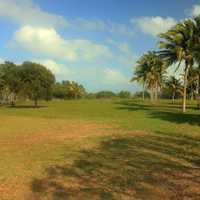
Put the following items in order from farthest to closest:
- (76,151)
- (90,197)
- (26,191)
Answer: (76,151), (26,191), (90,197)

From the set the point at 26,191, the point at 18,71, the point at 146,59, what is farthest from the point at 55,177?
the point at 146,59

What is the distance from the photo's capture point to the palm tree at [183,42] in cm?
3130

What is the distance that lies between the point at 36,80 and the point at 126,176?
138ft

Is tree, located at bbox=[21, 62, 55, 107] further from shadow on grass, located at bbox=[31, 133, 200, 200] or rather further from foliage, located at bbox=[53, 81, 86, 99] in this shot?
foliage, located at bbox=[53, 81, 86, 99]

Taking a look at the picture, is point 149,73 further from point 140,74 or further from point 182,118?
point 182,118

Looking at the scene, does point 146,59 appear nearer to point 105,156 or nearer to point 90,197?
point 105,156

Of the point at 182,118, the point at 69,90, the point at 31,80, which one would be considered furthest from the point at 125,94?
the point at 182,118

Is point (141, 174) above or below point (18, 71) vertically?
below

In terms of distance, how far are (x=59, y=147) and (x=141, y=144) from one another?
11.4 feet

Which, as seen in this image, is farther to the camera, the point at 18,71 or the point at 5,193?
the point at 18,71

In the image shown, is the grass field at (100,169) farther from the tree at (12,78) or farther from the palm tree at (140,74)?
the palm tree at (140,74)

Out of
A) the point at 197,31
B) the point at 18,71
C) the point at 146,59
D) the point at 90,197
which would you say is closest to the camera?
the point at 90,197

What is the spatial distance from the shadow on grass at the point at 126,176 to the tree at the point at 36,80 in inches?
1483

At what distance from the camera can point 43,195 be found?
6379 millimetres
